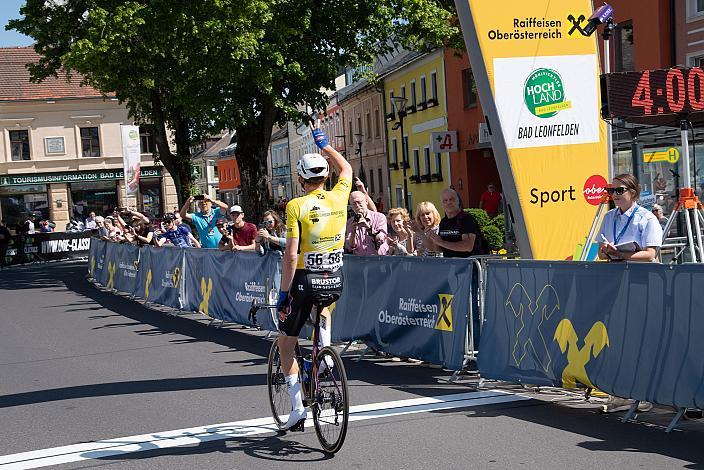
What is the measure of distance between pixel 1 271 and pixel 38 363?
29.0 meters

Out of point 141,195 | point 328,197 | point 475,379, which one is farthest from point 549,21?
point 141,195

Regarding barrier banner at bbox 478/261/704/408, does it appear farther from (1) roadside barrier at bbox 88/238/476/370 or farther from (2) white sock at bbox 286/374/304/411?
(2) white sock at bbox 286/374/304/411

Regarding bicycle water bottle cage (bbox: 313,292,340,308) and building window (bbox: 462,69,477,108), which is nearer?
bicycle water bottle cage (bbox: 313,292,340,308)

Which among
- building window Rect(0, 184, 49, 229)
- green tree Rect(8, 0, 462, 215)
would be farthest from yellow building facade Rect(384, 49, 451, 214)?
building window Rect(0, 184, 49, 229)

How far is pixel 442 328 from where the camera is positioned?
10.4 metres

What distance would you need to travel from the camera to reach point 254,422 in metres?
8.41

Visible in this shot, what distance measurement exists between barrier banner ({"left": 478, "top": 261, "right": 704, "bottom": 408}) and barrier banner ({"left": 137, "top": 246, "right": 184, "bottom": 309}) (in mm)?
10281

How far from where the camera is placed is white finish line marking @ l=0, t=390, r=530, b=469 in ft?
24.5

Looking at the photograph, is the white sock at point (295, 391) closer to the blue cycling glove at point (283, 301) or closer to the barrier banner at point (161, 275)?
the blue cycling glove at point (283, 301)

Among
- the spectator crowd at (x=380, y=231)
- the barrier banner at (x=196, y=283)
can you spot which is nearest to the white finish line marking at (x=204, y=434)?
the spectator crowd at (x=380, y=231)

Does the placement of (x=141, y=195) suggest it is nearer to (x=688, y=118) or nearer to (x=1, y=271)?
(x=1, y=271)

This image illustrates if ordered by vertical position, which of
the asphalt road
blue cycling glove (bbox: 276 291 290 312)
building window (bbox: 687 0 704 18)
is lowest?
the asphalt road

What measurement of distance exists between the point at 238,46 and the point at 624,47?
12332 millimetres

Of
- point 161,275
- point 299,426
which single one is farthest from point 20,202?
point 299,426
